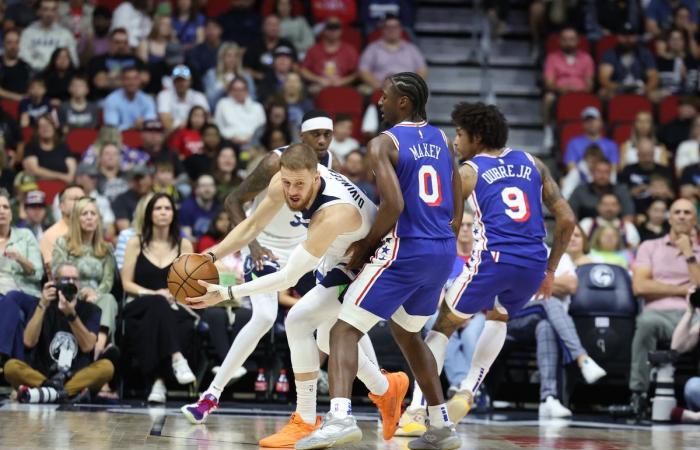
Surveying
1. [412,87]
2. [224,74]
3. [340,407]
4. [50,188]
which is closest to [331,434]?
[340,407]

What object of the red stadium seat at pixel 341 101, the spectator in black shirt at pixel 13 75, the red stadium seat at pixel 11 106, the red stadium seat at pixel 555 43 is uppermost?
the red stadium seat at pixel 555 43

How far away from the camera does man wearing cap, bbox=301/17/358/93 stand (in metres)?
14.4

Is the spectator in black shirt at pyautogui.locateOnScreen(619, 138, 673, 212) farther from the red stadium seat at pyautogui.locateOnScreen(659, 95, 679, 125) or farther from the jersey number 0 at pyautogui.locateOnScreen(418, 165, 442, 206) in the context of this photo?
the jersey number 0 at pyautogui.locateOnScreen(418, 165, 442, 206)

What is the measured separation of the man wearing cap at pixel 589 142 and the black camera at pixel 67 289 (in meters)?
6.15

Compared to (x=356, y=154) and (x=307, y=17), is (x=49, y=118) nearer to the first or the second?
(x=356, y=154)

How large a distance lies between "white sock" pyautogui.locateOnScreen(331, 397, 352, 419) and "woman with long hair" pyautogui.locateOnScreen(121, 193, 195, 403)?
3.50 m

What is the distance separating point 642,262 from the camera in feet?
32.7

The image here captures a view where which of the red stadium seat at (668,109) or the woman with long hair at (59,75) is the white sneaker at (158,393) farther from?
the red stadium seat at (668,109)

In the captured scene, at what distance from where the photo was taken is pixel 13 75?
45.3 ft

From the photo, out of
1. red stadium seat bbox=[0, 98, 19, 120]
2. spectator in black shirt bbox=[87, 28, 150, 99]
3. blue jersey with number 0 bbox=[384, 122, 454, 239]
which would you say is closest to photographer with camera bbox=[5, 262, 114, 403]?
blue jersey with number 0 bbox=[384, 122, 454, 239]

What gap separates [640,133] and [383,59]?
315 cm

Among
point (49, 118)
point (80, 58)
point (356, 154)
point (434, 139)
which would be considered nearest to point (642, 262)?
point (356, 154)

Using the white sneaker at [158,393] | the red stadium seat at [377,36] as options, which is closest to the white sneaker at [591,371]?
the white sneaker at [158,393]

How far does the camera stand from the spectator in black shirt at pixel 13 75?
542 inches
